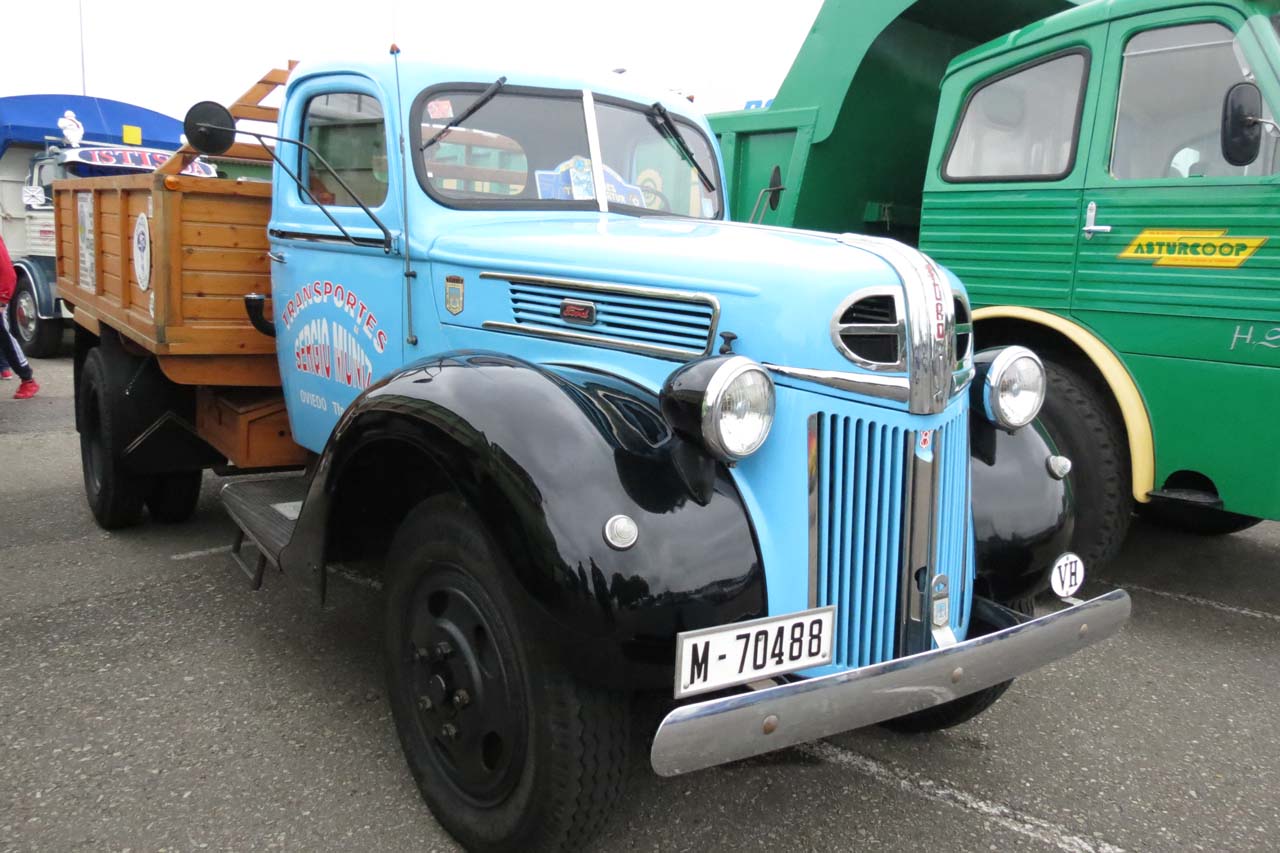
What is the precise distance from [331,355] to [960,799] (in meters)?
2.48

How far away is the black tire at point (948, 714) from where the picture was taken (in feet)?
8.83

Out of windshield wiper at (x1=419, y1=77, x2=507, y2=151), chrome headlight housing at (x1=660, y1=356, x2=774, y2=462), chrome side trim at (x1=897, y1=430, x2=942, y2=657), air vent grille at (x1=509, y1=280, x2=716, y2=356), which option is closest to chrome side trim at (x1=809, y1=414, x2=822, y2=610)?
chrome headlight housing at (x1=660, y1=356, x2=774, y2=462)

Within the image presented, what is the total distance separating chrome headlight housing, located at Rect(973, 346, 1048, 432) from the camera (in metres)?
2.55

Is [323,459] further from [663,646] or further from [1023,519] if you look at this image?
[1023,519]

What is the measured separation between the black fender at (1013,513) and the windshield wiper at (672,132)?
63.8 inches

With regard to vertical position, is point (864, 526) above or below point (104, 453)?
above

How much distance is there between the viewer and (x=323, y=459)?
258 cm

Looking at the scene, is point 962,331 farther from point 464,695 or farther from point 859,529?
point 464,695

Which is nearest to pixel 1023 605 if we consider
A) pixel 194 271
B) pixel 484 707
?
pixel 484 707

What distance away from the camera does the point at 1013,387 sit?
2572 millimetres

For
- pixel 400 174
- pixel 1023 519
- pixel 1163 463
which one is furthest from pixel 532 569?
pixel 1163 463

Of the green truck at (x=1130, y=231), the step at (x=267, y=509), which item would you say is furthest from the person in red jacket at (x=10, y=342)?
the green truck at (x=1130, y=231)

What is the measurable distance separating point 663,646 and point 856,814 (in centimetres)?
98

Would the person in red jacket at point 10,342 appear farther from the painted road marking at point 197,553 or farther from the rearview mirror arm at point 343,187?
the rearview mirror arm at point 343,187
